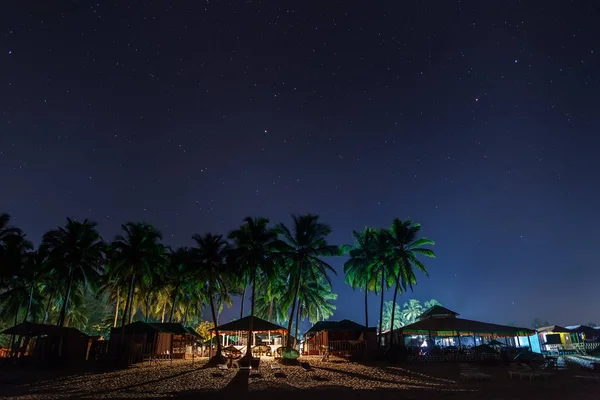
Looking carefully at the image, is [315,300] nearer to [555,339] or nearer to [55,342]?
[55,342]

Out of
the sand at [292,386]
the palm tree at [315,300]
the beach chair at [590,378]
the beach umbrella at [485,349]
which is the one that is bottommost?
the sand at [292,386]

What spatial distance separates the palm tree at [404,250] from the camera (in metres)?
39.0

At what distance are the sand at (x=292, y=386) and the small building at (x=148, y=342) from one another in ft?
21.9

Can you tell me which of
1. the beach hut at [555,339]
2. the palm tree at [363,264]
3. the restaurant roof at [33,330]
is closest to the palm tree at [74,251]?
the restaurant roof at [33,330]

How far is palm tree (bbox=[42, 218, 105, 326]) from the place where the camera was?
110ft

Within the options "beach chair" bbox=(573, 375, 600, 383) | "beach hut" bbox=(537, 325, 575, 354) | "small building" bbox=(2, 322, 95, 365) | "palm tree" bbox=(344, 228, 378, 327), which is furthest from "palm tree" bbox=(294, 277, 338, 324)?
"beach chair" bbox=(573, 375, 600, 383)

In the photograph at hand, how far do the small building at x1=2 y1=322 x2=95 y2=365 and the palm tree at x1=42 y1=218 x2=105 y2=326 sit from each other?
116 cm

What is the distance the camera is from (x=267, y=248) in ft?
120

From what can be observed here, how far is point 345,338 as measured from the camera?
128ft

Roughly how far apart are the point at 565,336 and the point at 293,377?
5155 centimetres

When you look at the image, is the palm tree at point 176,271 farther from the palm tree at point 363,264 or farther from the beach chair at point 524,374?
the beach chair at point 524,374

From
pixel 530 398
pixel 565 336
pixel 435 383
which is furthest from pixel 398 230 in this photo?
pixel 565 336

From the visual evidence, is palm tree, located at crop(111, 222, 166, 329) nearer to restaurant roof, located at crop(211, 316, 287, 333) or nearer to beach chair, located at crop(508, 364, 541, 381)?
restaurant roof, located at crop(211, 316, 287, 333)

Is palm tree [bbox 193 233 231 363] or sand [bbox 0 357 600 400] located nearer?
sand [bbox 0 357 600 400]
